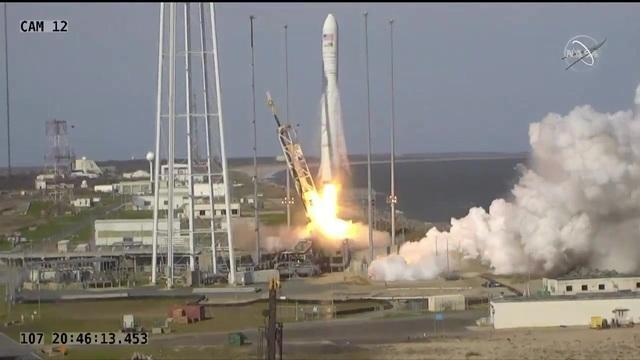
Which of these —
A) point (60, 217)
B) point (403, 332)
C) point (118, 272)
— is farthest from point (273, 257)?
point (60, 217)

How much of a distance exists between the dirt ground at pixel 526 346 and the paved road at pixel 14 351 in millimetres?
8210

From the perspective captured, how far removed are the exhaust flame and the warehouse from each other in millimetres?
21327

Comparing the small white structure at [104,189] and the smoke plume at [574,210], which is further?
the small white structure at [104,189]

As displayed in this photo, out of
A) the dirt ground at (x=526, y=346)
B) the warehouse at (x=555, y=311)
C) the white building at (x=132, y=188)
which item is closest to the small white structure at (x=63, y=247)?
the warehouse at (x=555, y=311)

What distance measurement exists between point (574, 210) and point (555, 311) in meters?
12.5

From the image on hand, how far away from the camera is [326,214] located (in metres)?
52.1

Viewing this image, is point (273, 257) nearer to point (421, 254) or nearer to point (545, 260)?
point (421, 254)

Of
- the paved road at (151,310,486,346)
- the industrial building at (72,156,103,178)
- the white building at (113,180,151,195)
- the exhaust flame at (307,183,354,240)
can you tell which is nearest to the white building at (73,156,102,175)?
the industrial building at (72,156,103,178)

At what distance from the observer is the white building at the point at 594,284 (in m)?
35.1

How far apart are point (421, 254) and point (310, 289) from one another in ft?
24.6

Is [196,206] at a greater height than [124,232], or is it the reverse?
[196,206]

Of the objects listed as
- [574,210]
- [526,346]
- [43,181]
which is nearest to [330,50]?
[574,210]

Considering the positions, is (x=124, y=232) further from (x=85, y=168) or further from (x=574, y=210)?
(x=85, y=168)

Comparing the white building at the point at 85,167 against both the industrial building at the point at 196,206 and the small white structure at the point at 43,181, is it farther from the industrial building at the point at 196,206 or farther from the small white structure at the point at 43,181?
the industrial building at the point at 196,206
